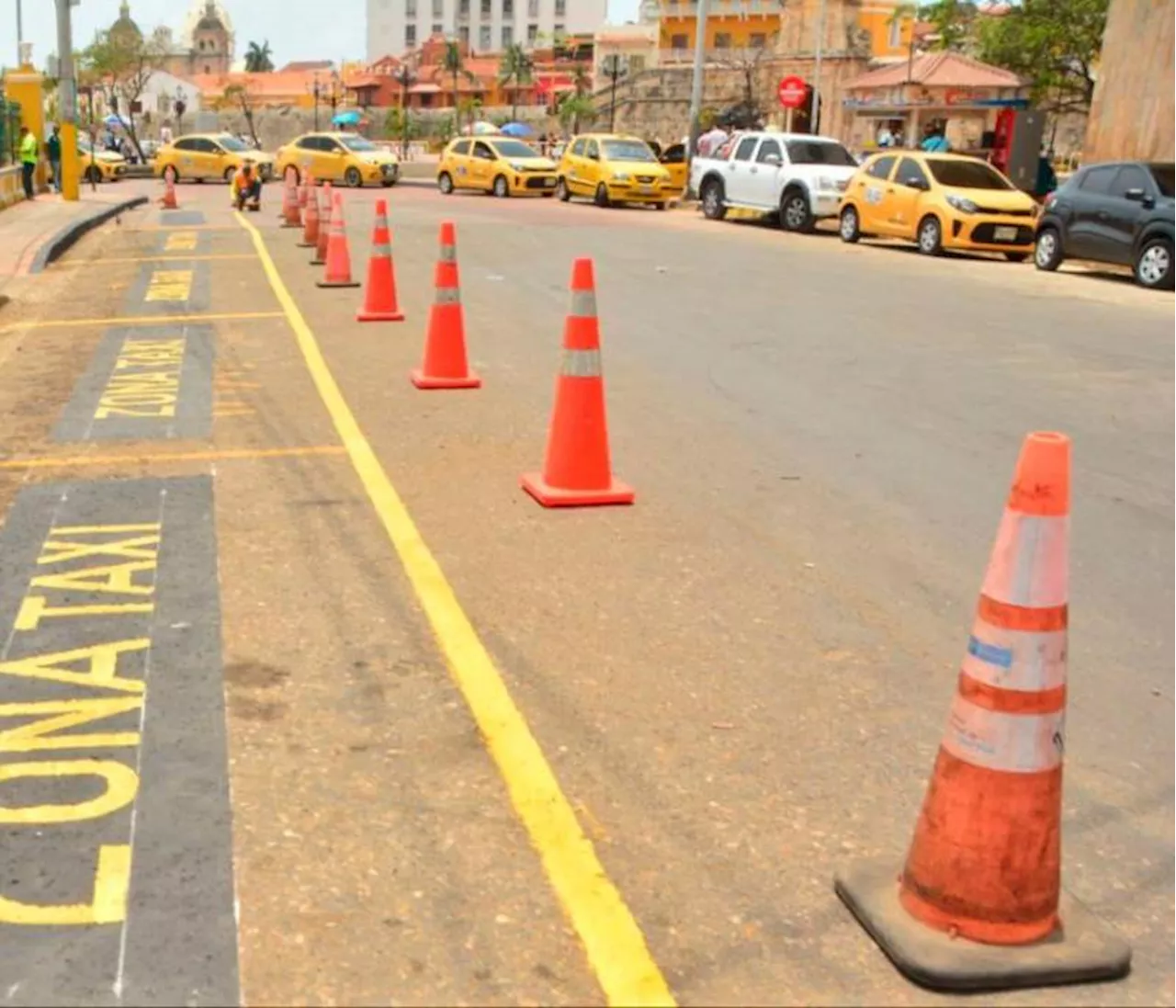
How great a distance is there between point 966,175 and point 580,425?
56.9ft

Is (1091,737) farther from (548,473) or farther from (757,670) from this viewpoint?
(548,473)

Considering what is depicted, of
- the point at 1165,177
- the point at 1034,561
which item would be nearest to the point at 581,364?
the point at 1034,561

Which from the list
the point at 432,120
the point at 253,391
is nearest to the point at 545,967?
the point at 253,391

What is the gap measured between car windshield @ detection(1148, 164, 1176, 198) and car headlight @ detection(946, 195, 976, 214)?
3.27 metres

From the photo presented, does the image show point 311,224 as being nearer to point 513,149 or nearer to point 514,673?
point 514,673

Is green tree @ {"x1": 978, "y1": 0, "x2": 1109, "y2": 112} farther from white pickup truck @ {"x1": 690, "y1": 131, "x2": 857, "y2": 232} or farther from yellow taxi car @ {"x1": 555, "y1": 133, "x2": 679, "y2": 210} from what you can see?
white pickup truck @ {"x1": 690, "y1": 131, "x2": 857, "y2": 232}

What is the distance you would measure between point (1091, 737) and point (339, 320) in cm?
906

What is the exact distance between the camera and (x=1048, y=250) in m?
19.2

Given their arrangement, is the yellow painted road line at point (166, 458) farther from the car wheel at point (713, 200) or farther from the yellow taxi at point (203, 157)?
the yellow taxi at point (203, 157)

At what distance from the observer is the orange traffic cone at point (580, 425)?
618cm

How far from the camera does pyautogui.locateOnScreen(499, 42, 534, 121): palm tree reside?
4993 inches

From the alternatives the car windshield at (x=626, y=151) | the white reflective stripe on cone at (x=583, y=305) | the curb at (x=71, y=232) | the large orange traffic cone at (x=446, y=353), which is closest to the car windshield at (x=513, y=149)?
the car windshield at (x=626, y=151)

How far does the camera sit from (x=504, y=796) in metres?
3.49

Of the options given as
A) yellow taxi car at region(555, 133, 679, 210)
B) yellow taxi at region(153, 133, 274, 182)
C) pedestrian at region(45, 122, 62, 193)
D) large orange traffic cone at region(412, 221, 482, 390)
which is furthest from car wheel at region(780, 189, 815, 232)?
yellow taxi at region(153, 133, 274, 182)
